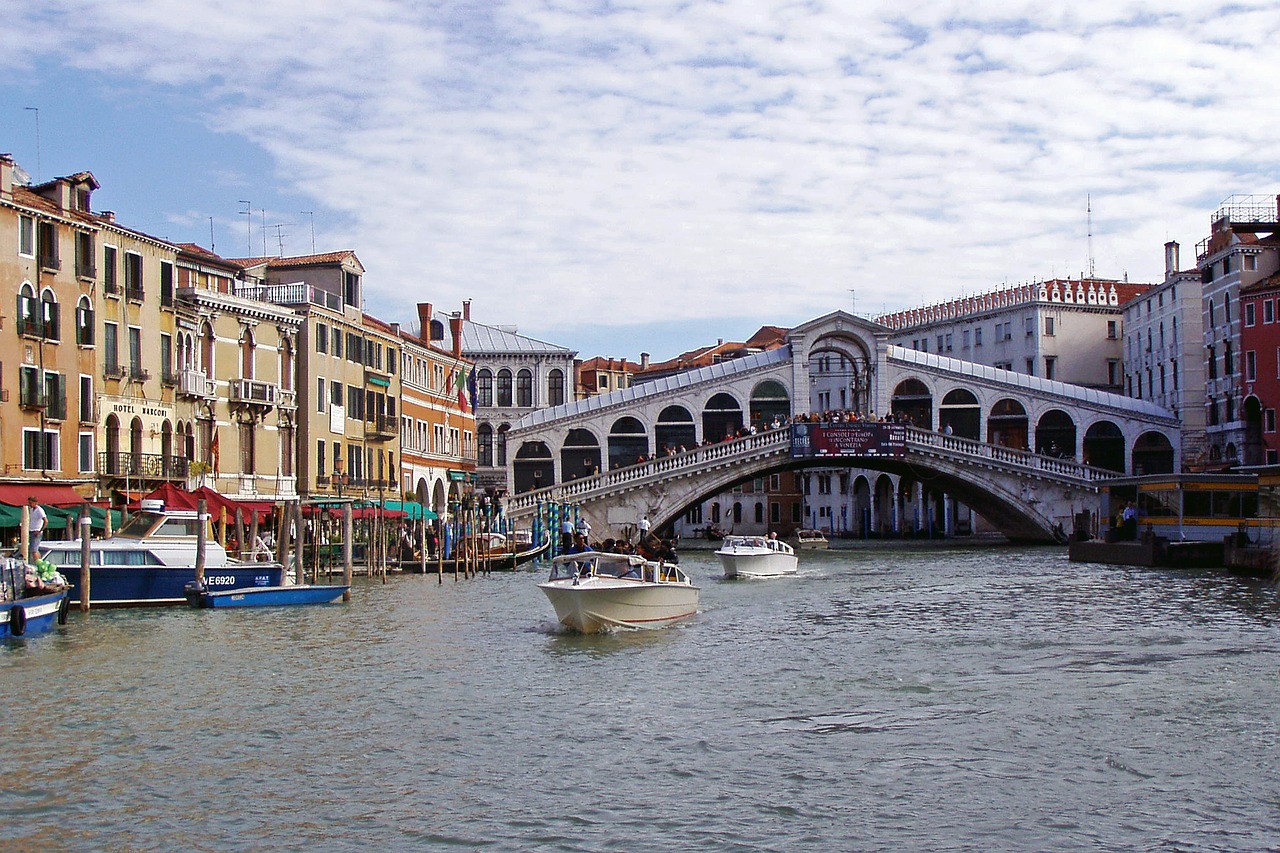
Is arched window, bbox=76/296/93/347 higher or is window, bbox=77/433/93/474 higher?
arched window, bbox=76/296/93/347

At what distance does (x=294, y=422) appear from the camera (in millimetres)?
37719

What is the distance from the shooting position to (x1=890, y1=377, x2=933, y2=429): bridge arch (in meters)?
53.7

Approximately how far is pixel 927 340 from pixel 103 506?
51.0 metres

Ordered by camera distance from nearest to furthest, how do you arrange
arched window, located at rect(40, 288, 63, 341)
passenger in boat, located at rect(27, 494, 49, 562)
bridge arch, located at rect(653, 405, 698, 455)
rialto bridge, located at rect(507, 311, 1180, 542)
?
passenger in boat, located at rect(27, 494, 49, 562) < arched window, located at rect(40, 288, 63, 341) < rialto bridge, located at rect(507, 311, 1180, 542) < bridge arch, located at rect(653, 405, 698, 455)

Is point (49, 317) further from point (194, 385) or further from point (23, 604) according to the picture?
point (23, 604)

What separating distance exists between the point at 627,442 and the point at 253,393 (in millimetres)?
19092

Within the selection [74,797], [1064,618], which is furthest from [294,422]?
[74,797]

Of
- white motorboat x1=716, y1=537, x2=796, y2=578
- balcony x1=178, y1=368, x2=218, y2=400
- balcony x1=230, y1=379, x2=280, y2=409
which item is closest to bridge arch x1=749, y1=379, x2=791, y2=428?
white motorboat x1=716, y1=537, x2=796, y2=578

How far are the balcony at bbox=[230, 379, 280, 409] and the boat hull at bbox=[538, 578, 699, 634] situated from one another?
15.8 meters

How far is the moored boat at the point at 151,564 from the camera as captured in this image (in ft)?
80.1

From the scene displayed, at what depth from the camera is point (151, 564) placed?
2503 centimetres

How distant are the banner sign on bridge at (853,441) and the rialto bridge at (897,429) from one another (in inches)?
4.5

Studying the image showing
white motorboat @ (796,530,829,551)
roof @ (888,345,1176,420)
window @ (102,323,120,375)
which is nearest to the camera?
window @ (102,323,120,375)

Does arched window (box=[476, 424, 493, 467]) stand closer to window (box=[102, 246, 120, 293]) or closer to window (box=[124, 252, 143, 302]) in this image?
window (box=[124, 252, 143, 302])
